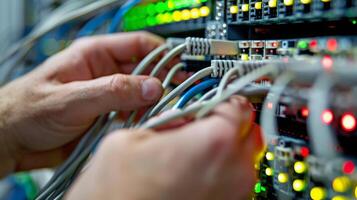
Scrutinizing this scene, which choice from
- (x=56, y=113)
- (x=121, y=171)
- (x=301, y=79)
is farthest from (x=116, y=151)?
(x=56, y=113)

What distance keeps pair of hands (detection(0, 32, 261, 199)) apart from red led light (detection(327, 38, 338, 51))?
12 cm

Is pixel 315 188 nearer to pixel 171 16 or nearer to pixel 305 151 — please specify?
pixel 305 151

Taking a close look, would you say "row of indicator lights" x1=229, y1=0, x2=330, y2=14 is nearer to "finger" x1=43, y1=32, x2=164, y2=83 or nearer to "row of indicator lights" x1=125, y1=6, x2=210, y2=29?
"row of indicator lights" x1=125, y1=6, x2=210, y2=29

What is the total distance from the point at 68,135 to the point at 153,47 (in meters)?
0.30

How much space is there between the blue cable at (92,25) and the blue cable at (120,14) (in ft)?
0.11

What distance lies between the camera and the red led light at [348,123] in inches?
17.3

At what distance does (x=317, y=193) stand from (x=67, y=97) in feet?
1.54

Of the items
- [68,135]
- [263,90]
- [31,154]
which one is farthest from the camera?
[31,154]

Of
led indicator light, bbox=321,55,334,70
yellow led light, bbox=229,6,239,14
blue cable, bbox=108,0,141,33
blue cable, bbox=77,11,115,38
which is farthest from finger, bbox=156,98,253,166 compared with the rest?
blue cable, bbox=77,11,115,38

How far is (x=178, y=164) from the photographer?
348 mm

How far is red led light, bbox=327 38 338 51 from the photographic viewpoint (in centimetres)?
43

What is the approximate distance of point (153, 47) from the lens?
0.98 meters

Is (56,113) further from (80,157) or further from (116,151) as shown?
(116,151)

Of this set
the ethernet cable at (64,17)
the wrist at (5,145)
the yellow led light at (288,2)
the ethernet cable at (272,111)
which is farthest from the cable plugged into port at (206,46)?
the wrist at (5,145)
